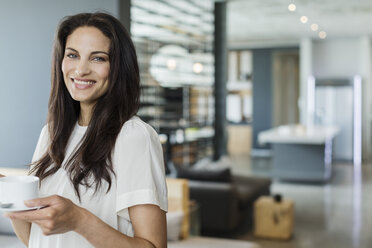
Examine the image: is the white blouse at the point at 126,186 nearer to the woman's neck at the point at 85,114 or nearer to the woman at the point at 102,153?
the woman at the point at 102,153

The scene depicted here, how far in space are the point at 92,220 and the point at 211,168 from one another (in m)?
4.04

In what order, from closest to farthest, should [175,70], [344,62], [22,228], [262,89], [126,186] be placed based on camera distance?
[126,186]
[22,228]
[175,70]
[344,62]
[262,89]

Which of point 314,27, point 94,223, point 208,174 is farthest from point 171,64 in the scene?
point 314,27

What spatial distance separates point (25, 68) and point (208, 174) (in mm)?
2495

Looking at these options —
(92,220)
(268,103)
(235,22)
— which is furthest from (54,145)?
(268,103)

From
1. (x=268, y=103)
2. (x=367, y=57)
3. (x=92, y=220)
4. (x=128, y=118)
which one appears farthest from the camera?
(x=268, y=103)

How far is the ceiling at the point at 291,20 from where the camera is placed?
744 centimetres

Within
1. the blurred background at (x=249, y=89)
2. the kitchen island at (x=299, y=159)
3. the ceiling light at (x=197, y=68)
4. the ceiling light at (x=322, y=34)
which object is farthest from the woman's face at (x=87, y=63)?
the ceiling light at (x=322, y=34)

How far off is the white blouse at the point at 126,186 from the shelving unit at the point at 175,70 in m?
3.26

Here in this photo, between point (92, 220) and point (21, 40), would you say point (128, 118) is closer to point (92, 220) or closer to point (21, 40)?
point (92, 220)

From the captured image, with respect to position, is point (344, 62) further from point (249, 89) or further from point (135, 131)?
point (135, 131)

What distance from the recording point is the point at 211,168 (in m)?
5.07

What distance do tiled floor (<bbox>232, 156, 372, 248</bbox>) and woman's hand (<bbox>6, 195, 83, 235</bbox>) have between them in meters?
3.94

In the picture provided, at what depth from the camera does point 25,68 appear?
9.52 feet
